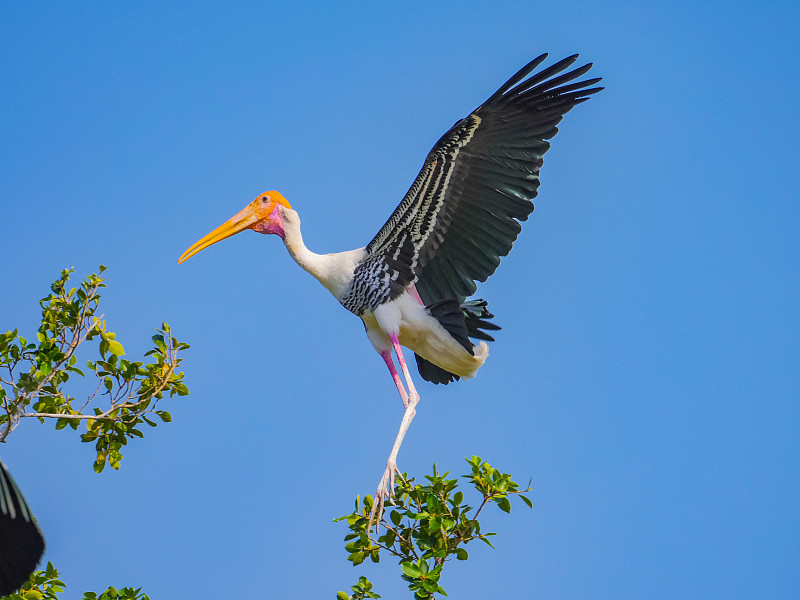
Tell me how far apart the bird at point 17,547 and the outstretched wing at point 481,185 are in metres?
3.50

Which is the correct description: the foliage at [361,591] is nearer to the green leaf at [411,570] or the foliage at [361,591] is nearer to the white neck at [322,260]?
the green leaf at [411,570]

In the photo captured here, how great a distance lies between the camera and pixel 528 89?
26.4 ft

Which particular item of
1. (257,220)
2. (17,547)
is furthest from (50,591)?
(257,220)

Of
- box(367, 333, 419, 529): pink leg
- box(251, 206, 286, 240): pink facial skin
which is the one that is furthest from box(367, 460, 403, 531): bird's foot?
box(251, 206, 286, 240): pink facial skin

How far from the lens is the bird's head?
29.0ft

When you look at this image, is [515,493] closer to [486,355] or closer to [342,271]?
[486,355]

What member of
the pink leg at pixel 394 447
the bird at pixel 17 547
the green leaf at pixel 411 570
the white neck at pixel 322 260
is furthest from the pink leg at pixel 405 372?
the bird at pixel 17 547

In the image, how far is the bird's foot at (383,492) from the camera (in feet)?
22.4

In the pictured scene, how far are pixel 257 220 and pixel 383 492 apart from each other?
2.85 metres

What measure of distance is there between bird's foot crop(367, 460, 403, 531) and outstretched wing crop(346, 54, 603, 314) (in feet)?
4.69

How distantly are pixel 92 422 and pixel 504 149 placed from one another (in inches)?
142

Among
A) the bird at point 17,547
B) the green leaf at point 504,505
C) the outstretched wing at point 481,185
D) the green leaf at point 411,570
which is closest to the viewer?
the bird at point 17,547

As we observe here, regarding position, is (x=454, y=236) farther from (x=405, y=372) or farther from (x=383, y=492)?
(x=383, y=492)

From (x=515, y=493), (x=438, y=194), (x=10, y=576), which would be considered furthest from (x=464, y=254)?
(x=10, y=576)
